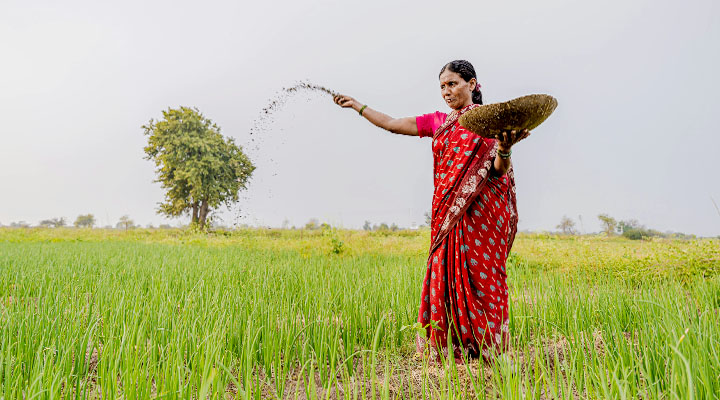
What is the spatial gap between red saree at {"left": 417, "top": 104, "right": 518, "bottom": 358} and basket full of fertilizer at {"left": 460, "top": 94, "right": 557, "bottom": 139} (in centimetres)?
35

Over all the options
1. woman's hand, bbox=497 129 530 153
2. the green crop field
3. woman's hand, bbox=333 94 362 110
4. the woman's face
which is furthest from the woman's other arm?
woman's hand, bbox=333 94 362 110

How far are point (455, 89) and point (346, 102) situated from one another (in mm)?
883

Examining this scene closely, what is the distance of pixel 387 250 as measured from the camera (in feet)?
28.1

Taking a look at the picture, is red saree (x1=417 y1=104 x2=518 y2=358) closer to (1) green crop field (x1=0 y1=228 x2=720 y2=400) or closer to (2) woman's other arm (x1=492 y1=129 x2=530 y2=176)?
(2) woman's other arm (x1=492 y1=129 x2=530 y2=176)

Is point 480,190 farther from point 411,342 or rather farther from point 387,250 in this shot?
point 387,250

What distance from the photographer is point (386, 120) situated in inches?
109

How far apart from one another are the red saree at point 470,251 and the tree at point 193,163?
1850cm

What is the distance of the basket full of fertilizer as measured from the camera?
1791 mm

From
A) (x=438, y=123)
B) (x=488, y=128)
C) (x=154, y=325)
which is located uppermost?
(x=438, y=123)

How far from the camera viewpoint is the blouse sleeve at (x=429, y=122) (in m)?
2.61

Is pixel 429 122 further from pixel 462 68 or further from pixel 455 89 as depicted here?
pixel 462 68

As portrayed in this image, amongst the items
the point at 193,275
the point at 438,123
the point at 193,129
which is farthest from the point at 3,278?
the point at 193,129

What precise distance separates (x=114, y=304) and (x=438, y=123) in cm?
267

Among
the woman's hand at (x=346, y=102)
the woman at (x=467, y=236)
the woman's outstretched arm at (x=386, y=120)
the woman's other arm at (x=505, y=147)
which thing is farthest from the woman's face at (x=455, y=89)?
the woman's hand at (x=346, y=102)
